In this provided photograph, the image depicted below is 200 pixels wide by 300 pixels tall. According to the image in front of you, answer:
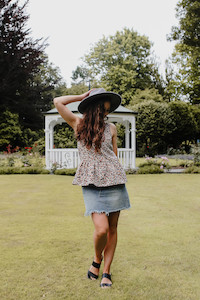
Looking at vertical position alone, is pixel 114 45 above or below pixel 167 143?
above

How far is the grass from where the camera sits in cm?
293

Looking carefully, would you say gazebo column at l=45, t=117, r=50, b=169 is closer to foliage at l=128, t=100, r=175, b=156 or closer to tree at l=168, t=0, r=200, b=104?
foliage at l=128, t=100, r=175, b=156

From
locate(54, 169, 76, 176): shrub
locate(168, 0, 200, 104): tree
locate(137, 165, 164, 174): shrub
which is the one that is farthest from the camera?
locate(168, 0, 200, 104): tree

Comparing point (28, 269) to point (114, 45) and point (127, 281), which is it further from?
point (114, 45)

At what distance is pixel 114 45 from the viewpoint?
35.9m

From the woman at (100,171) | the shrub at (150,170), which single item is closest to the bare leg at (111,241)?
the woman at (100,171)

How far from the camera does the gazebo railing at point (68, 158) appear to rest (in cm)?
1418

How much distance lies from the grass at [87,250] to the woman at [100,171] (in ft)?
1.15

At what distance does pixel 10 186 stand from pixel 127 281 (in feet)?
24.2

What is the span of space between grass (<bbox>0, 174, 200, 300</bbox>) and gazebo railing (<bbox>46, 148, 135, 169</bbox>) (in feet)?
21.1

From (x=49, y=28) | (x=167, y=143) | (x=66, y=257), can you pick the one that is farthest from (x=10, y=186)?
(x=49, y=28)

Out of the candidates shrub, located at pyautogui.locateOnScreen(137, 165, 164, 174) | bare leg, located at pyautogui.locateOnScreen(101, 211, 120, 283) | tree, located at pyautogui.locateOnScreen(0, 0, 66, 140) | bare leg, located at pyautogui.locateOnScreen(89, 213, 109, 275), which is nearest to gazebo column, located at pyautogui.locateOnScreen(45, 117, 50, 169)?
shrub, located at pyautogui.locateOnScreen(137, 165, 164, 174)

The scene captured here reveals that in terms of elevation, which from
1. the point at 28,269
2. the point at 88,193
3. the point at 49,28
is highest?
the point at 49,28

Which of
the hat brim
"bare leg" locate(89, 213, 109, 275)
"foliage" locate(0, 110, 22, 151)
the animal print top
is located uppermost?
"foliage" locate(0, 110, 22, 151)
